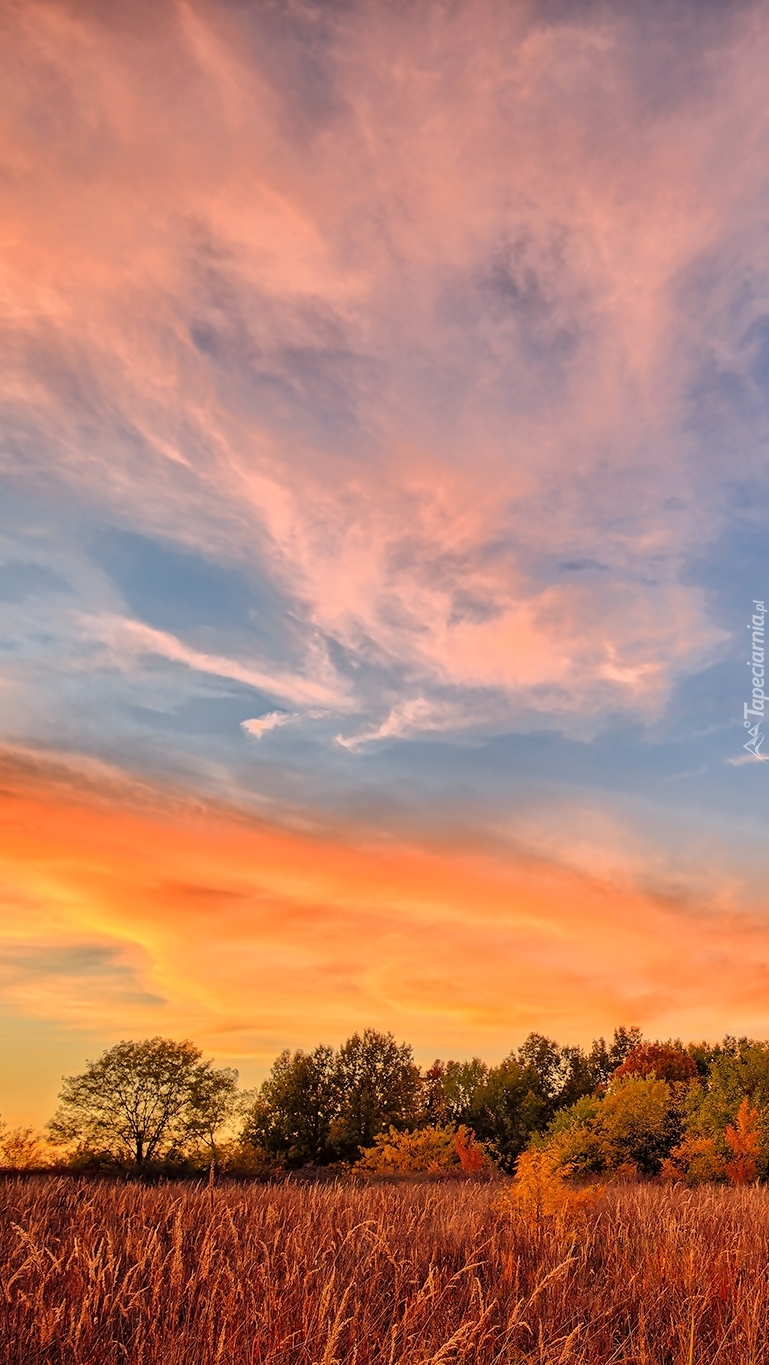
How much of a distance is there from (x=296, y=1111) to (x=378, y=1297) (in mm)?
57852

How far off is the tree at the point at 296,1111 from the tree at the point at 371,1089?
95cm

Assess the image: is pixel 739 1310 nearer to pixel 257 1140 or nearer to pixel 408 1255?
pixel 408 1255

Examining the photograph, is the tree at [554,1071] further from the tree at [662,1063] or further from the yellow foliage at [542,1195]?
the yellow foliage at [542,1195]

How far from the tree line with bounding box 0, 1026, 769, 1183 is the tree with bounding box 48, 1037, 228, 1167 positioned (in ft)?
0.23

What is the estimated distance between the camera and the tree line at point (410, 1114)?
126 feet

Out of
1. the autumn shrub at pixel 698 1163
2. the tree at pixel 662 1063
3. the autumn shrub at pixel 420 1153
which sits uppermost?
the tree at pixel 662 1063

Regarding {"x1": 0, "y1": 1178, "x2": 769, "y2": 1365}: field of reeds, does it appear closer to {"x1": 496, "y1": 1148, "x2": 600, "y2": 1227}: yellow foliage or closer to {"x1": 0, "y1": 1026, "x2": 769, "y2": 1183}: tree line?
{"x1": 496, "y1": 1148, "x2": 600, "y2": 1227}: yellow foliage

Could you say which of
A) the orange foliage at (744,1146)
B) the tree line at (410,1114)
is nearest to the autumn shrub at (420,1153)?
the tree line at (410,1114)

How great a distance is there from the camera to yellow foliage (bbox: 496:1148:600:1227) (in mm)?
11605

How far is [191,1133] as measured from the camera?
51.9 meters

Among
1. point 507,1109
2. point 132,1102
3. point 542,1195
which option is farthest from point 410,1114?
point 542,1195

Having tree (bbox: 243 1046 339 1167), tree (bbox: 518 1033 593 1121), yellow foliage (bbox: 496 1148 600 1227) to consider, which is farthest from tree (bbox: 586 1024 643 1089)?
yellow foliage (bbox: 496 1148 600 1227)

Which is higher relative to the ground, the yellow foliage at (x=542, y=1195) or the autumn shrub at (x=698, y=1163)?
the yellow foliage at (x=542, y=1195)

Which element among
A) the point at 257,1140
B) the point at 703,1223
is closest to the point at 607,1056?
the point at 257,1140
